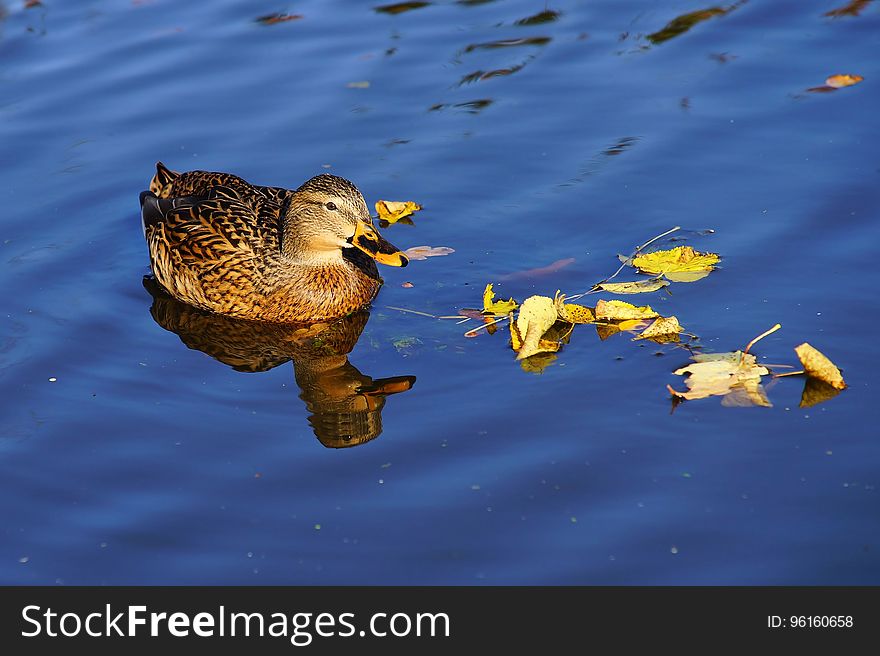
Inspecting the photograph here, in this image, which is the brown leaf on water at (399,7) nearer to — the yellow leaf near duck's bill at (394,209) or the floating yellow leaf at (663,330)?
the yellow leaf near duck's bill at (394,209)

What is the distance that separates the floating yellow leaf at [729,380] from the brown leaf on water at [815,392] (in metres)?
0.19

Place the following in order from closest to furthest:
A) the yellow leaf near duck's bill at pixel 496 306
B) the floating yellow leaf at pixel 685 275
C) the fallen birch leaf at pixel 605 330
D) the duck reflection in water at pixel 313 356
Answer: the duck reflection in water at pixel 313 356, the fallen birch leaf at pixel 605 330, the yellow leaf near duck's bill at pixel 496 306, the floating yellow leaf at pixel 685 275

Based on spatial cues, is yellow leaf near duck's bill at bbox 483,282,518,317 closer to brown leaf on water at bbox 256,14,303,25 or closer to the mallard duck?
the mallard duck

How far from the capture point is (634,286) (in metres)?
7.35

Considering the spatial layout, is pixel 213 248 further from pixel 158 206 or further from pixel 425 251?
pixel 425 251

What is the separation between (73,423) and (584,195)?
391 centimetres

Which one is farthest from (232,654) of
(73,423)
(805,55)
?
(805,55)

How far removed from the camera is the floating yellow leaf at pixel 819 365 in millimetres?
6152

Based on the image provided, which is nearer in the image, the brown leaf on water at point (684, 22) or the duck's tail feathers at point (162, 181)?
the duck's tail feathers at point (162, 181)

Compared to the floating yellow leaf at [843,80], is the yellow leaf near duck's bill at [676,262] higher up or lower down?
lower down

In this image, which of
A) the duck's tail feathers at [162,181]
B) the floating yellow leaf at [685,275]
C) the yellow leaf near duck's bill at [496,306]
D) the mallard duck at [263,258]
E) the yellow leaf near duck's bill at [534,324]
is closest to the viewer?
the yellow leaf near duck's bill at [534,324]

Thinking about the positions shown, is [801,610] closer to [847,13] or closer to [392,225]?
[392,225]

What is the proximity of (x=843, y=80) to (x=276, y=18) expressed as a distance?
5382 millimetres

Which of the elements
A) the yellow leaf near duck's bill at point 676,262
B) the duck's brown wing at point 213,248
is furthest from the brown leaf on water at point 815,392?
the duck's brown wing at point 213,248
